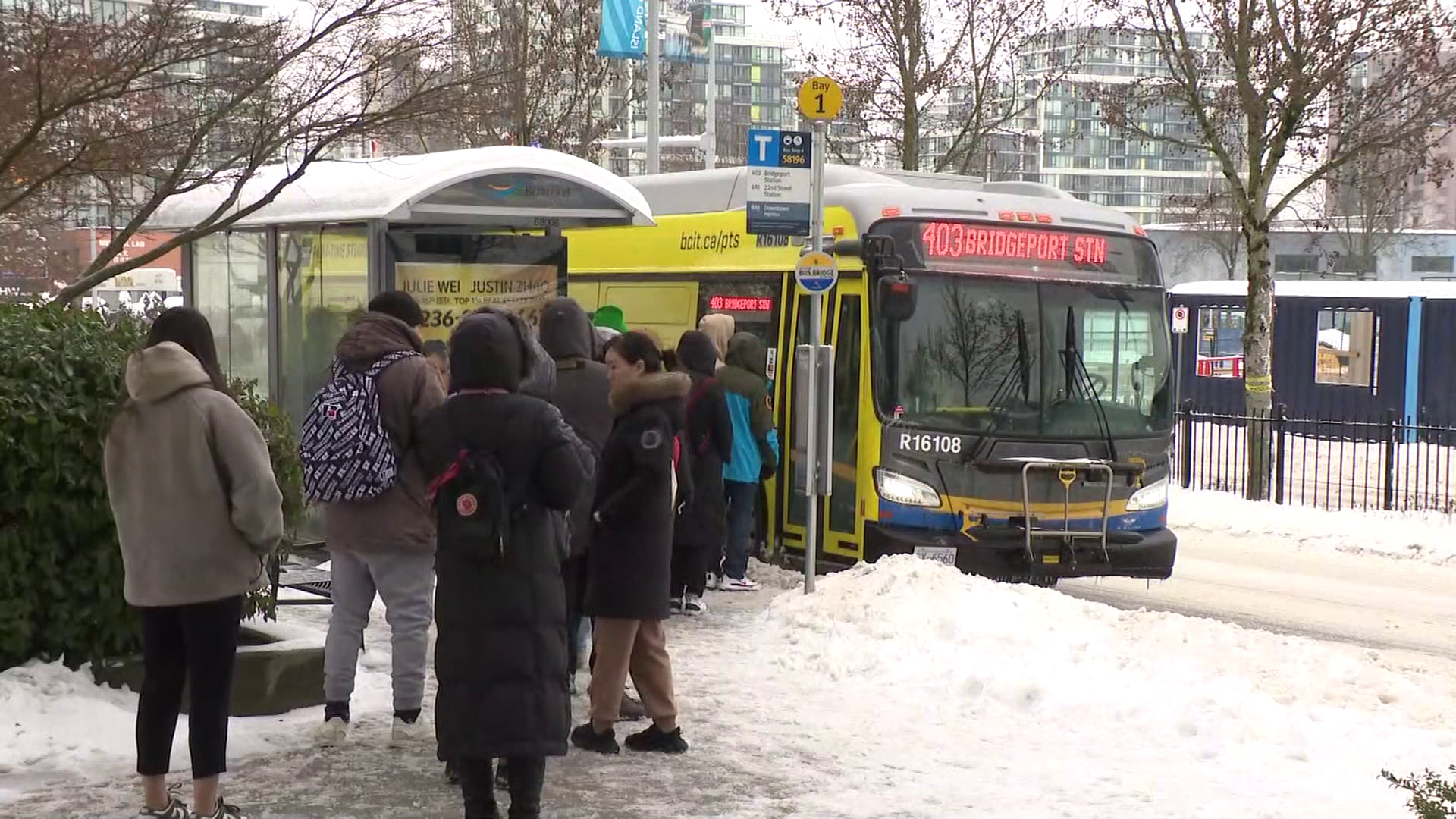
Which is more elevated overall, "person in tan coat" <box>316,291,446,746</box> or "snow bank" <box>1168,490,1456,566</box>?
"person in tan coat" <box>316,291,446,746</box>

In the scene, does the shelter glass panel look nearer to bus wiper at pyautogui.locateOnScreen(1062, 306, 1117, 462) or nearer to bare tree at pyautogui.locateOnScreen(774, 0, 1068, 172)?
bus wiper at pyautogui.locateOnScreen(1062, 306, 1117, 462)

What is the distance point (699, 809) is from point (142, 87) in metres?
4.61

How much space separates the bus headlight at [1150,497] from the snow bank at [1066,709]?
2.33m

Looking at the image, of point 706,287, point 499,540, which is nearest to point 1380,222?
point 706,287

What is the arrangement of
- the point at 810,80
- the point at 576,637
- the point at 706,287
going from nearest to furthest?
the point at 576,637
the point at 810,80
the point at 706,287

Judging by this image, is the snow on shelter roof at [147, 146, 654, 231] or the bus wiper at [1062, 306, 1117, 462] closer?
the snow on shelter roof at [147, 146, 654, 231]

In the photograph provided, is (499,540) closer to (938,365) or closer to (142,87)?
(142,87)

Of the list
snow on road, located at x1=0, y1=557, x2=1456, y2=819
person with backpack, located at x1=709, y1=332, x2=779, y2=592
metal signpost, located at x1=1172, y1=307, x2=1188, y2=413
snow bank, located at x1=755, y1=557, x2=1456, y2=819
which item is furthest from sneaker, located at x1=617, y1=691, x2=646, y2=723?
metal signpost, located at x1=1172, y1=307, x2=1188, y2=413

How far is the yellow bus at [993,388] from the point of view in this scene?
11.2 m

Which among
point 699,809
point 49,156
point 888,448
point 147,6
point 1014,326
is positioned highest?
point 147,6

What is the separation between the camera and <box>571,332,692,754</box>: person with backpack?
6613mm

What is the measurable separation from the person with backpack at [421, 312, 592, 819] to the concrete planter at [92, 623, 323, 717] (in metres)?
1.89

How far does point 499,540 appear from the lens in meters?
5.31

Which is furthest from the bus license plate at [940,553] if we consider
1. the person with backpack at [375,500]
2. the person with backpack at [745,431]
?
the person with backpack at [375,500]
